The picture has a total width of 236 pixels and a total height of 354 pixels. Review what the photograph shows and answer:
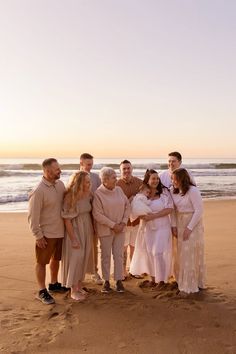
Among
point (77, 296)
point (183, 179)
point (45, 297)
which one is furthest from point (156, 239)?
point (45, 297)

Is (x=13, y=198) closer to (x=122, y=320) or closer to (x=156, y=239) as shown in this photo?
(x=156, y=239)

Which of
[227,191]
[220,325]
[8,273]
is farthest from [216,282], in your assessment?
[227,191]

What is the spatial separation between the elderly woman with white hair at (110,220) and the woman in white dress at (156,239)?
0.31 meters

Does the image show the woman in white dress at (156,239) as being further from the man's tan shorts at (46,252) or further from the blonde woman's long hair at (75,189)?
→ the man's tan shorts at (46,252)

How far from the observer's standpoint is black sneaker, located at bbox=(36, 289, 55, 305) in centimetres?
471

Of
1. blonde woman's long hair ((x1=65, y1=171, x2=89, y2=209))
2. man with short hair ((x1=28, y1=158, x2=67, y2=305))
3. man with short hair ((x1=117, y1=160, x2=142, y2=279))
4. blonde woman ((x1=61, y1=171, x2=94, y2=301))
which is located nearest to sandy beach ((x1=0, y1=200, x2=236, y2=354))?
blonde woman ((x1=61, y1=171, x2=94, y2=301))

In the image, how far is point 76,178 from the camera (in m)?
4.80

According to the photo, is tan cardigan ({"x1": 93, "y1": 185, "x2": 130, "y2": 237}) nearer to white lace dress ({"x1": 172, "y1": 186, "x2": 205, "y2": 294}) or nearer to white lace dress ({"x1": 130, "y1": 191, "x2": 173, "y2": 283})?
white lace dress ({"x1": 130, "y1": 191, "x2": 173, "y2": 283})

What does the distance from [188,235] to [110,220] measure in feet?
3.22

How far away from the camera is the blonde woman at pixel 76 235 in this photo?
478 cm

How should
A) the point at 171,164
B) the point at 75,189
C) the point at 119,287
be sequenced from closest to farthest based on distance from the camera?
the point at 75,189
the point at 119,287
the point at 171,164

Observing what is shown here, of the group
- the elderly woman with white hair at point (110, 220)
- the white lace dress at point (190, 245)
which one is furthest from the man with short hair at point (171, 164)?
the elderly woman with white hair at point (110, 220)

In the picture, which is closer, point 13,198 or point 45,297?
point 45,297

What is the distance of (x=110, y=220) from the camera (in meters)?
4.96
